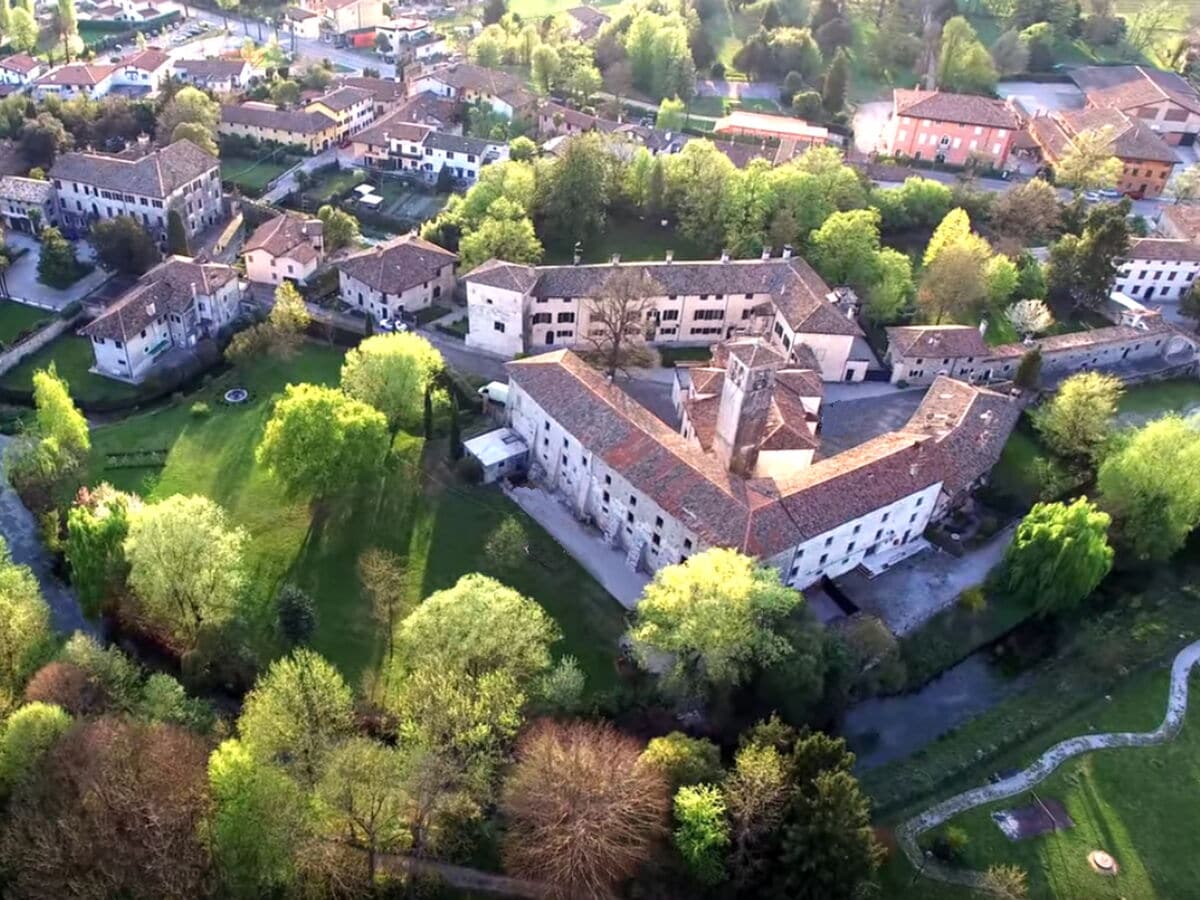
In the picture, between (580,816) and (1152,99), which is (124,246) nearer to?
(580,816)

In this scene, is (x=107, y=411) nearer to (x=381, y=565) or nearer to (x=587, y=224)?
(x=381, y=565)

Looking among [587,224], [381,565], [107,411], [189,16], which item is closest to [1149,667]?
[381,565]

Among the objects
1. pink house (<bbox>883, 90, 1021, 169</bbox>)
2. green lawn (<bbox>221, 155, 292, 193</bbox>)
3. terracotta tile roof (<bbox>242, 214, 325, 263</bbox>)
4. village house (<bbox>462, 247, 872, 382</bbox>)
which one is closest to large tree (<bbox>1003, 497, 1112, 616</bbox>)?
village house (<bbox>462, 247, 872, 382</bbox>)

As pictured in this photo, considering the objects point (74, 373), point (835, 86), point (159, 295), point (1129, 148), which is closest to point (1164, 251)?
point (1129, 148)

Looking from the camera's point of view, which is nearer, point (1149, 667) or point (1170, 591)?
point (1149, 667)

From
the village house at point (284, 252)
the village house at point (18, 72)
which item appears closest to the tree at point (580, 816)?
the village house at point (284, 252)

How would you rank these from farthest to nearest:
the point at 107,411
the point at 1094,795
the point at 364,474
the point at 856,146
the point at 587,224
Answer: the point at 856,146 < the point at 587,224 < the point at 107,411 < the point at 364,474 < the point at 1094,795

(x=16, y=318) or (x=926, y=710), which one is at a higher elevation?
(x=16, y=318)
